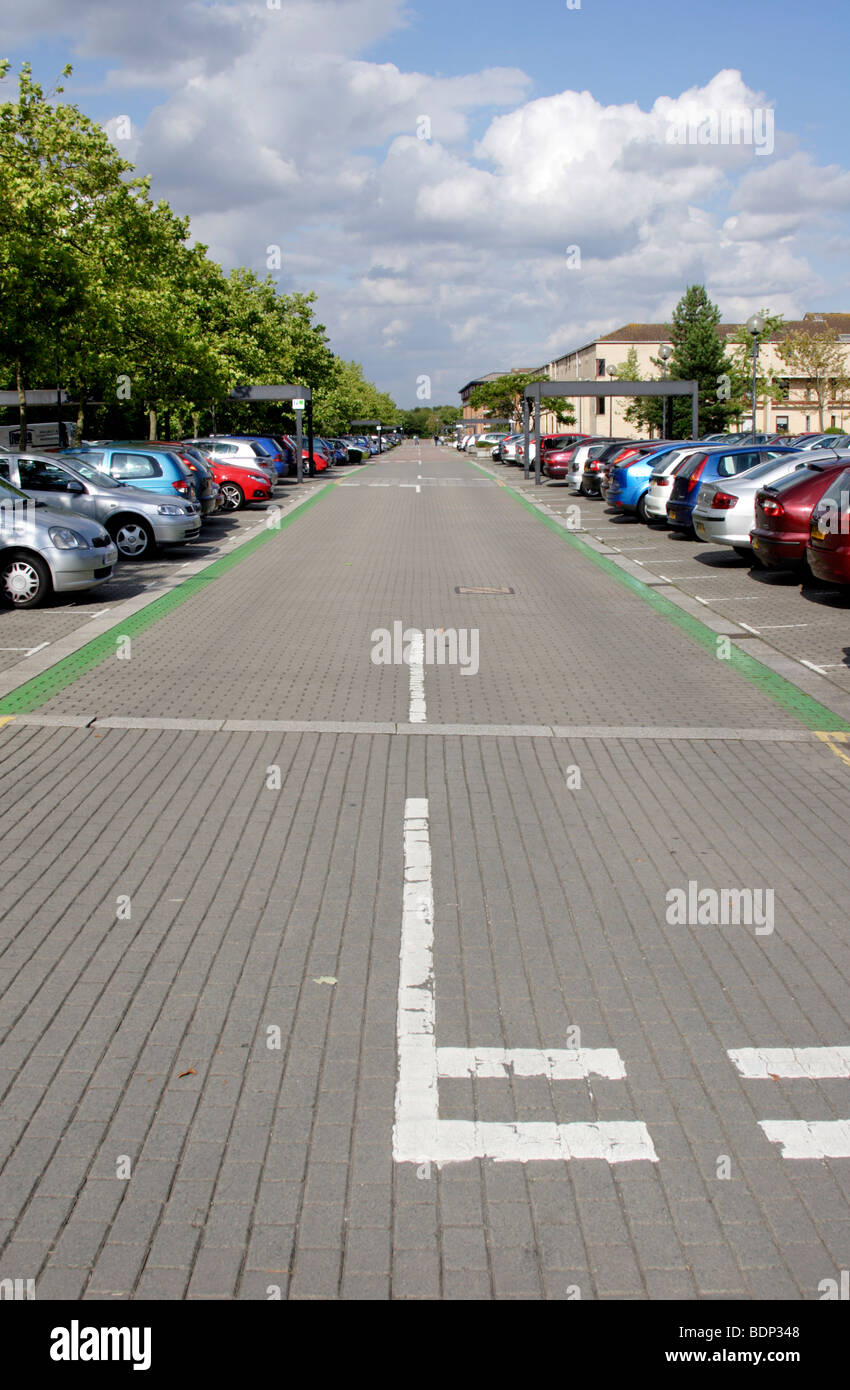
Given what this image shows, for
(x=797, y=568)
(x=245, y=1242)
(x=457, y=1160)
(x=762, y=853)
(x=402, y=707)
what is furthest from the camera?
(x=797, y=568)

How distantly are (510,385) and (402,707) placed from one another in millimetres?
127912

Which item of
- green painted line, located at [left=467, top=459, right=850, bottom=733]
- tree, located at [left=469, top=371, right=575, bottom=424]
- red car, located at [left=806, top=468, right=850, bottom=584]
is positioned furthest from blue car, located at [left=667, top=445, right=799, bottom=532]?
tree, located at [left=469, top=371, right=575, bottom=424]

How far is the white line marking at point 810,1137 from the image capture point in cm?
361

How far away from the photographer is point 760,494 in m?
15.8

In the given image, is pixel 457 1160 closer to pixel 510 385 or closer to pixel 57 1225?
pixel 57 1225

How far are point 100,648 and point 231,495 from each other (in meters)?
19.8

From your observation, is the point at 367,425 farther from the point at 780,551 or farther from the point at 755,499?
the point at 780,551

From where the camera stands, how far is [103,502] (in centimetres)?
1869

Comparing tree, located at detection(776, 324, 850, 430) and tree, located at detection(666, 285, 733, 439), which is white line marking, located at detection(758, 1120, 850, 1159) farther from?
tree, located at detection(666, 285, 733, 439)

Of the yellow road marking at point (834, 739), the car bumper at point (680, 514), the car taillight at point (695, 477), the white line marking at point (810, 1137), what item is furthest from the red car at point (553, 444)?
the white line marking at point (810, 1137)

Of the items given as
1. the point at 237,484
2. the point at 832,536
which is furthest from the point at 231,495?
the point at 832,536

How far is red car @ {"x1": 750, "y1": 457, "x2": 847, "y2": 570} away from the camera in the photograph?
14.9 m

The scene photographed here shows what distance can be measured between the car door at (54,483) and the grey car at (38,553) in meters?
3.70
